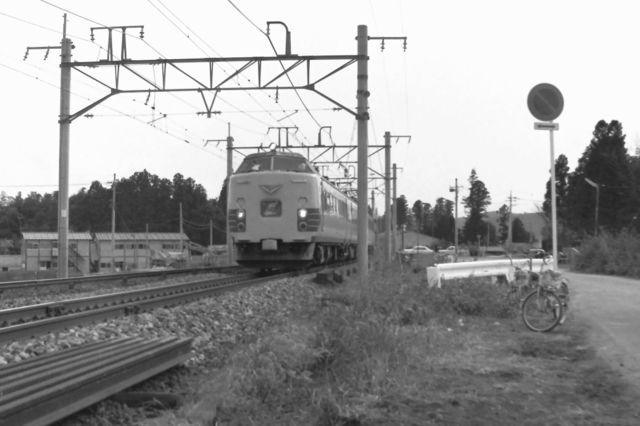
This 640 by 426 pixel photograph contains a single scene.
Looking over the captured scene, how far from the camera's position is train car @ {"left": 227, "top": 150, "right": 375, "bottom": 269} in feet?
67.3

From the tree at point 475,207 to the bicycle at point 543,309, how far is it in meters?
112

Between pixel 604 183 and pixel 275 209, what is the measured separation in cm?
5455

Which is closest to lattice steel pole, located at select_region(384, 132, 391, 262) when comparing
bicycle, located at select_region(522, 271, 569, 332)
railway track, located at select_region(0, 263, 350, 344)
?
railway track, located at select_region(0, 263, 350, 344)

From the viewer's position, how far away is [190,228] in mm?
92812

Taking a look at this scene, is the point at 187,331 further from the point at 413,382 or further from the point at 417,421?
the point at 417,421

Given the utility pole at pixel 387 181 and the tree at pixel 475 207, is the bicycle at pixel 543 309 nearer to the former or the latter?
the utility pole at pixel 387 181

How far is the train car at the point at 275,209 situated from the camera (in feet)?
67.3

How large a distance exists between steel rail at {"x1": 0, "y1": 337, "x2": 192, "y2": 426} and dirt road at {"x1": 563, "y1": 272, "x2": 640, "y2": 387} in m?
4.13

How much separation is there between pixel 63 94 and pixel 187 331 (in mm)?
13577

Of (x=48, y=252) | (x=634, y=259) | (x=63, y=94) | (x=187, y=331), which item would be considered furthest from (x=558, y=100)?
(x=48, y=252)

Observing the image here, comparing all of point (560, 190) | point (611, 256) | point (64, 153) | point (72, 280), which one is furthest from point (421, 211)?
point (72, 280)

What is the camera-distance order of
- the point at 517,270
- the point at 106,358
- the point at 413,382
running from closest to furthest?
the point at 413,382 → the point at 106,358 → the point at 517,270

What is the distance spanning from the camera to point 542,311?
8.78m

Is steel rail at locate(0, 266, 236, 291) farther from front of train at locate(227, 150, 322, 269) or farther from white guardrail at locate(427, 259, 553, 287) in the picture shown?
white guardrail at locate(427, 259, 553, 287)
